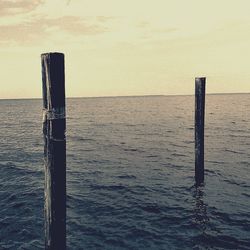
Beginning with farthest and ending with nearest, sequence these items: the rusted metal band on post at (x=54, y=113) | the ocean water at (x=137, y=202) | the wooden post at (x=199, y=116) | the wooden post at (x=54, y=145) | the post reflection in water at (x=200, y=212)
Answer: the wooden post at (x=199, y=116), the post reflection in water at (x=200, y=212), the ocean water at (x=137, y=202), the rusted metal band on post at (x=54, y=113), the wooden post at (x=54, y=145)

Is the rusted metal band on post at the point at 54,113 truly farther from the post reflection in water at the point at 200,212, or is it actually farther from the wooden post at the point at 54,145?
the post reflection in water at the point at 200,212

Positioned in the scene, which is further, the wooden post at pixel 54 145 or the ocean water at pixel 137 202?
the ocean water at pixel 137 202

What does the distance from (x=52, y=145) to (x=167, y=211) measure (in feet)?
27.3

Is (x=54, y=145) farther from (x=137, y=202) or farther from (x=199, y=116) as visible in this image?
(x=137, y=202)

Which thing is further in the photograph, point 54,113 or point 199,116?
point 199,116

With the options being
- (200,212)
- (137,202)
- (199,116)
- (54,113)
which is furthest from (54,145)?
(137,202)

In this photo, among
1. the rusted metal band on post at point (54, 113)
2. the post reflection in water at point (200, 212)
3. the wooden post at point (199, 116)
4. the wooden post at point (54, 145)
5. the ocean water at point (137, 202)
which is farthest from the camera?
the wooden post at point (199, 116)

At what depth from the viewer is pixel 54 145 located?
4.60 metres

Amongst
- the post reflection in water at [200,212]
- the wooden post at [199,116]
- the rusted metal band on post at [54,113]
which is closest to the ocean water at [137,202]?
the post reflection in water at [200,212]

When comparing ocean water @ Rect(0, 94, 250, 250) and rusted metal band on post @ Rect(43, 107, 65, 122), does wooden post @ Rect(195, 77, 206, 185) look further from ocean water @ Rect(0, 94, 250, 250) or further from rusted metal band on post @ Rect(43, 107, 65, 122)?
rusted metal band on post @ Rect(43, 107, 65, 122)

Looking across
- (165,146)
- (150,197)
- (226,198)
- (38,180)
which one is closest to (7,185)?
(38,180)

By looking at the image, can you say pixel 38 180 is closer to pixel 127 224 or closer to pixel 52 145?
pixel 127 224

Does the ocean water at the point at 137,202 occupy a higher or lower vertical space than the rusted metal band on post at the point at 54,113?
lower

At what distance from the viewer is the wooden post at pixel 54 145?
438 cm
